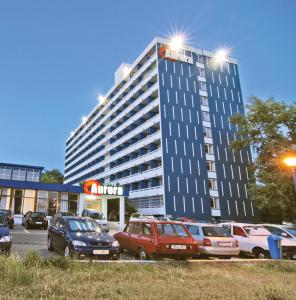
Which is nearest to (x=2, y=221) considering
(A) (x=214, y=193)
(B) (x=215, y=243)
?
(B) (x=215, y=243)

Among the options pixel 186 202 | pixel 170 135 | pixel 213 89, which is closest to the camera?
pixel 186 202

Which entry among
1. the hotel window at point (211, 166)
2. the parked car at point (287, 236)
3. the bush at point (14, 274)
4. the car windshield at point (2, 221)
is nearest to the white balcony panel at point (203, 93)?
the hotel window at point (211, 166)

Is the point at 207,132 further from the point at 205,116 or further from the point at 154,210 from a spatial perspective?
the point at 154,210

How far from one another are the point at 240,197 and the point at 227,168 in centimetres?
467

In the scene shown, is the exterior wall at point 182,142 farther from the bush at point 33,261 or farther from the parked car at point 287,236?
the bush at point 33,261

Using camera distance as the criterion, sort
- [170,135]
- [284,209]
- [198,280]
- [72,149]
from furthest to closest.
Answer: [72,149]
[170,135]
[284,209]
[198,280]

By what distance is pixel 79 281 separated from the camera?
22.7 ft

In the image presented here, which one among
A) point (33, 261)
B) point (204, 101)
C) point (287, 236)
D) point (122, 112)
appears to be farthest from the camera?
point (122, 112)

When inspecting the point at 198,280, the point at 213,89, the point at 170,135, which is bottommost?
the point at 198,280

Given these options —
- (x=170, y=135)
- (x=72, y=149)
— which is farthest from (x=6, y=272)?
(x=72, y=149)

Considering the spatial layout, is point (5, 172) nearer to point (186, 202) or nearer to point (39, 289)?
point (186, 202)

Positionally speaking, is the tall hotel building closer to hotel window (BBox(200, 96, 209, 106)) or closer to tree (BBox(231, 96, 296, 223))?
hotel window (BBox(200, 96, 209, 106))

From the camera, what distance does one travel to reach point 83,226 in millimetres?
11531

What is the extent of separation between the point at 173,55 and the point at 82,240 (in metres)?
40.1
